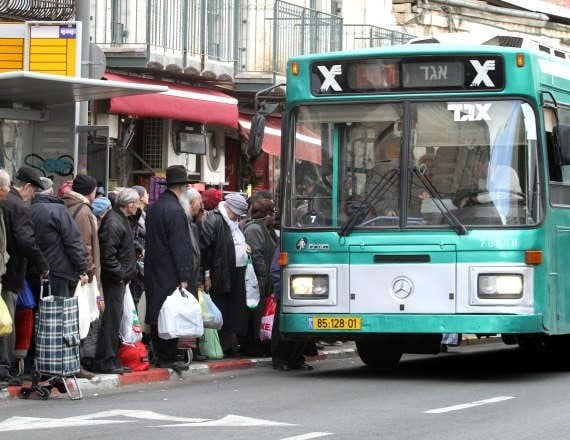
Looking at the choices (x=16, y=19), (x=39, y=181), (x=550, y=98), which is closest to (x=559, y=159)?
(x=550, y=98)

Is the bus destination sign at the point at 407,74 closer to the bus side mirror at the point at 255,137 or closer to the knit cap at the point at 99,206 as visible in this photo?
the bus side mirror at the point at 255,137

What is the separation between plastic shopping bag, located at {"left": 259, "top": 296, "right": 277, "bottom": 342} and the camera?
17.9 metres

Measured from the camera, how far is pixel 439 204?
15273mm

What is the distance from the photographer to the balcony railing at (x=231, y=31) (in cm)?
2284

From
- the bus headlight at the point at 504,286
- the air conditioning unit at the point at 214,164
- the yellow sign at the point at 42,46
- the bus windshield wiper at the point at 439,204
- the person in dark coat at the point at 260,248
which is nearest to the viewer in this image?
the bus headlight at the point at 504,286

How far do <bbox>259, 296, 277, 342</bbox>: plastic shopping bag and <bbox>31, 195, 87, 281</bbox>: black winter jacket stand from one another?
3.79 metres

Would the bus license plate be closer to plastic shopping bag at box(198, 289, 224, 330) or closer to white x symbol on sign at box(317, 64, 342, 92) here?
plastic shopping bag at box(198, 289, 224, 330)

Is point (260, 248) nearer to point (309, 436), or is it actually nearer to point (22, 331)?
point (22, 331)

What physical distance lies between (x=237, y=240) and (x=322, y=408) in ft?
16.3

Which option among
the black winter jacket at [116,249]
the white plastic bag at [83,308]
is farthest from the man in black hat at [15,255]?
the black winter jacket at [116,249]

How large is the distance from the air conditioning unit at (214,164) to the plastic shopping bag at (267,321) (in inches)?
300

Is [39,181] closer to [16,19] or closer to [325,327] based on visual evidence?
[325,327]

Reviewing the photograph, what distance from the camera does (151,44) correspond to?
22.7 meters

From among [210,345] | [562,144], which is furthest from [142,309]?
[562,144]
